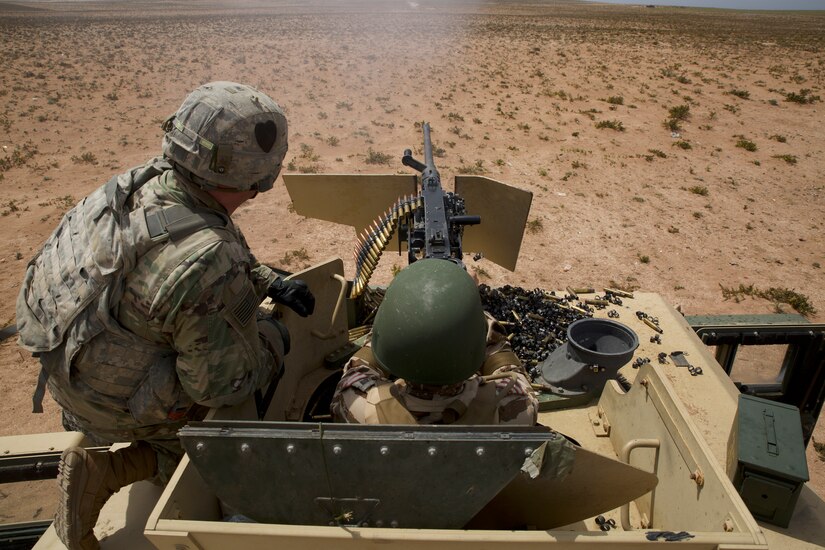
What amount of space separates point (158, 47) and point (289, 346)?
3257cm

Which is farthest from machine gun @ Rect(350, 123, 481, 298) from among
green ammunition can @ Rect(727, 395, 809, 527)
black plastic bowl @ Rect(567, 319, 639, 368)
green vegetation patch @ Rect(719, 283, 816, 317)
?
green vegetation patch @ Rect(719, 283, 816, 317)

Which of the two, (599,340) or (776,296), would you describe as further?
(776,296)

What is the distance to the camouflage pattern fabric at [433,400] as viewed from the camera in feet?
8.00

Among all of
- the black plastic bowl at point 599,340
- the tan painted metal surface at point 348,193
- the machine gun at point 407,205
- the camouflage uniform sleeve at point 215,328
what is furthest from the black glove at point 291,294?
the tan painted metal surface at point 348,193

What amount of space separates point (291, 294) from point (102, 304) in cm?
101

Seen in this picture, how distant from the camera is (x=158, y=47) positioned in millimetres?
30484

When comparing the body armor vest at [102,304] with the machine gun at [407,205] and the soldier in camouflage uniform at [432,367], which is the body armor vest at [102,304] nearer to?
the soldier in camouflage uniform at [432,367]

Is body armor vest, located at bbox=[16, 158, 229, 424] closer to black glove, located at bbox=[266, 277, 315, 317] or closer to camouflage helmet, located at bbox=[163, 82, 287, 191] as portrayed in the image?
camouflage helmet, located at bbox=[163, 82, 287, 191]

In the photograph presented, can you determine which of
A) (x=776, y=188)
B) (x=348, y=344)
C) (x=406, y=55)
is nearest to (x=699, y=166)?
(x=776, y=188)

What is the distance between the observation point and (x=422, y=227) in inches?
175

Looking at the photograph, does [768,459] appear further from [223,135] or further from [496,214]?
[496,214]

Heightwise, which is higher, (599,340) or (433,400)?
(433,400)

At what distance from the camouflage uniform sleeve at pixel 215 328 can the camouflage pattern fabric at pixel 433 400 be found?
0.47 meters

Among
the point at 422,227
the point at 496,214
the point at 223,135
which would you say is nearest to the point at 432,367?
the point at 223,135
